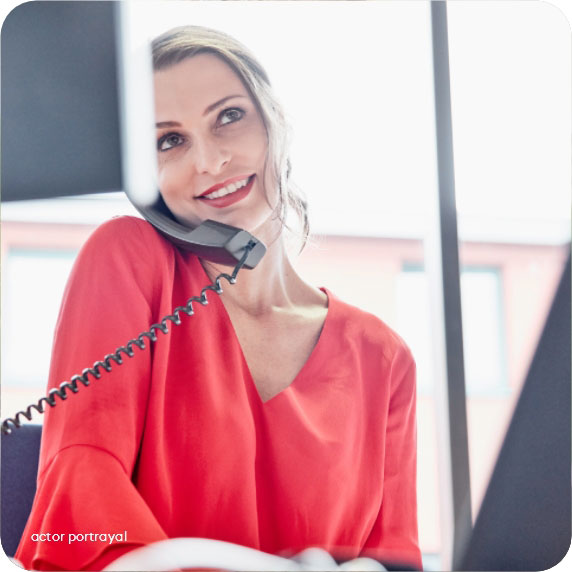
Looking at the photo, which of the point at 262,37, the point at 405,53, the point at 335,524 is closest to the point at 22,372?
the point at 335,524

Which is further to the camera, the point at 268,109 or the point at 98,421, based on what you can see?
the point at 268,109

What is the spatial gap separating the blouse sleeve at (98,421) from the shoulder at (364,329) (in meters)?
0.27

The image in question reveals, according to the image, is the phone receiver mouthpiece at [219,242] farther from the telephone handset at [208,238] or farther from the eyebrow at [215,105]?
the eyebrow at [215,105]

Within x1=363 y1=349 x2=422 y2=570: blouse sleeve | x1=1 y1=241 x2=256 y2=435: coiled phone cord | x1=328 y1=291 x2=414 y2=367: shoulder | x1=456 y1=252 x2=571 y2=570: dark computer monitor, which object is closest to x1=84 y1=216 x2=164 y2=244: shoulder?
x1=1 y1=241 x2=256 y2=435: coiled phone cord

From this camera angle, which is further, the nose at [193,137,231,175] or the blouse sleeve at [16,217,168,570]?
the nose at [193,137,231,175]

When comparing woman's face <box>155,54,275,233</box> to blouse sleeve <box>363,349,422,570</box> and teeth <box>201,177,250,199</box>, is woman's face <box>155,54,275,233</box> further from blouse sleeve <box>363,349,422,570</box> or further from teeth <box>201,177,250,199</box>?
blouse sleeve <box>363,349,422,570</box>

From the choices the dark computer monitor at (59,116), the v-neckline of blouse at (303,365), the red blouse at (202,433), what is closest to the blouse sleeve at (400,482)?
the red blouse at (202,433)

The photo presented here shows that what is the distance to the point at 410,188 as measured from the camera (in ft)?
3.72

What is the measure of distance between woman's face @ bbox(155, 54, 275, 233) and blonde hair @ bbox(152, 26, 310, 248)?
0.06ft

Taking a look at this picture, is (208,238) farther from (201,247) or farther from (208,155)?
(208,155)

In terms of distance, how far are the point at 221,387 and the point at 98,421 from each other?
0.17 m

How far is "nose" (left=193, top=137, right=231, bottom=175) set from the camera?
1089mm

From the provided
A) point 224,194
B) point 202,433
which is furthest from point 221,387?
point 224,194

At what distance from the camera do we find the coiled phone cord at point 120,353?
102 cm
